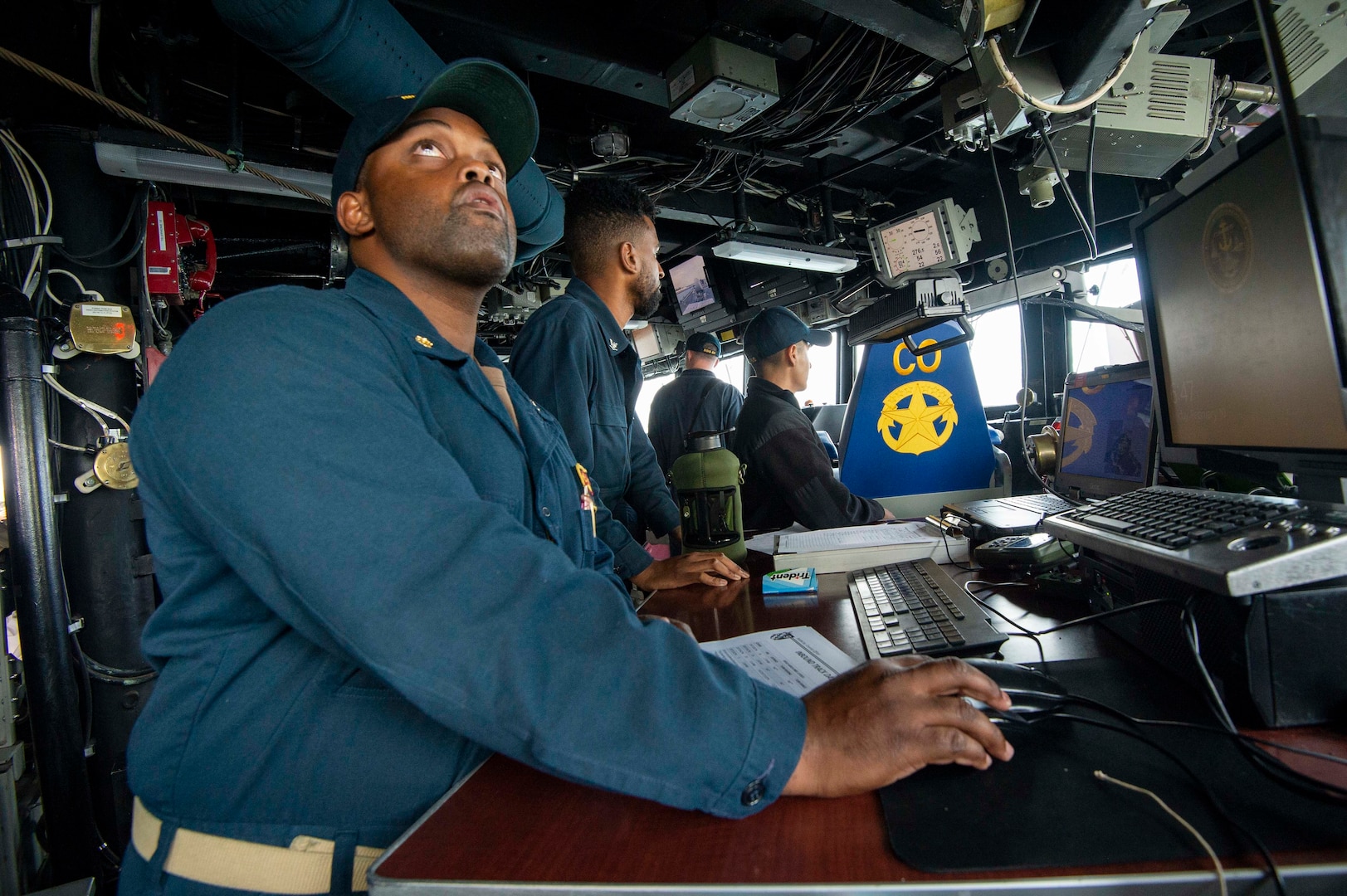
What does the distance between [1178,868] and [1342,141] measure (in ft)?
1.81

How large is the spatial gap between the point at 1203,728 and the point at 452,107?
1437 mm

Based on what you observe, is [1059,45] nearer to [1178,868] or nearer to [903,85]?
[903,85]

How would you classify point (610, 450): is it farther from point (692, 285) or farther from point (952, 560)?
point (692, 285)

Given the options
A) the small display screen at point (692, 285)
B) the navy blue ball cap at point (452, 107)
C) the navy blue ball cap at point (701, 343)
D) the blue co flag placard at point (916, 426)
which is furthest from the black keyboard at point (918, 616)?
the small display screen at point (692, 285)

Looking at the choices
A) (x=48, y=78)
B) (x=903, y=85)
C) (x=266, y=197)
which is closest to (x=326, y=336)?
(x=48, y=78)

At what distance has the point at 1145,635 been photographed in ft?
2.50

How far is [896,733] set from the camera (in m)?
0.52

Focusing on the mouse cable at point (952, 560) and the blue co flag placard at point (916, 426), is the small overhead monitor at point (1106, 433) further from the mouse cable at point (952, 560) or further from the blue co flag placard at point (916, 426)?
the blue co flag placard at point (916, 426)

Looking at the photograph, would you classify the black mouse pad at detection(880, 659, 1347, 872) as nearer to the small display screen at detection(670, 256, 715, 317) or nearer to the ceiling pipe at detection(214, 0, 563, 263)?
the ceiling pipe at detection(214, 0, 563, 263)

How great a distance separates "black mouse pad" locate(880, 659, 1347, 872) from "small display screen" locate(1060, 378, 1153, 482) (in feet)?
3.48

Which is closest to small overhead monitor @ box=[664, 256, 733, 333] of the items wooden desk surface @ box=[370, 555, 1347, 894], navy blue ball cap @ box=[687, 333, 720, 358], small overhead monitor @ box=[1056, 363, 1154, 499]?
navy blue ball cap @ box=[687, 333, 720, 358]

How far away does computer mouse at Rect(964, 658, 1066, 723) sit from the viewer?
584 mm

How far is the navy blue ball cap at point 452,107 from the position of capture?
45.1 inches

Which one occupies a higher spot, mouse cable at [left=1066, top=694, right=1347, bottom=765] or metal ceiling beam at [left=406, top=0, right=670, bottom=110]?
metal ceiling beam at [left=406, top=0, right=670, bottom=110]
